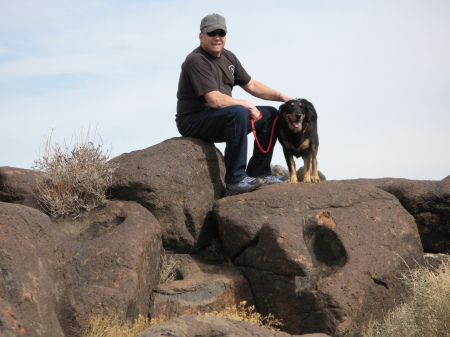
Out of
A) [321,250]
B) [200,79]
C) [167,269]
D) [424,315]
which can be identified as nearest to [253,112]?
[200,79]

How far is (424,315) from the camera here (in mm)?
7004

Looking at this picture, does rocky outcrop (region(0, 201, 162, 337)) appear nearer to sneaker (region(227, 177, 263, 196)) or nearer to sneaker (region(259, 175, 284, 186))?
sneaker (region(227, 177, 263, 196))

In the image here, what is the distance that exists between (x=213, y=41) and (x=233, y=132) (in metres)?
1.40

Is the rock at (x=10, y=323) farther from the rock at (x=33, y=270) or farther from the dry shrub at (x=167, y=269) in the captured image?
the dry shrub at (x=167, y=269)

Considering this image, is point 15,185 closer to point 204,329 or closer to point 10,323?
point 10,323

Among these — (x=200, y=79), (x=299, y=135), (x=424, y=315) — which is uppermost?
(x=200, y=79)

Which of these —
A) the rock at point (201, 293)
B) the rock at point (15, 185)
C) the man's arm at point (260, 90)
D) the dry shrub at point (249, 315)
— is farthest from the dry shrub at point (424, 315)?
the rock at point (15, 185)

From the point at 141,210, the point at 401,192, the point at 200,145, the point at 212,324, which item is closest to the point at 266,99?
the point at 200,145

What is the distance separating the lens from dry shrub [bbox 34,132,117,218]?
8422 mm

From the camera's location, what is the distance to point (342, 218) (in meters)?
8.16

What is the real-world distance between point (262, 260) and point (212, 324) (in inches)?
119

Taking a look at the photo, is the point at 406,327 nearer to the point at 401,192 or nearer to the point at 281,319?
the point at 281,319

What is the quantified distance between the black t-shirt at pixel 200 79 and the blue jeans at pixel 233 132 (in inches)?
7.7

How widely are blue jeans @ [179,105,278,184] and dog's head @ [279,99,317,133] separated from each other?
0.28 m
